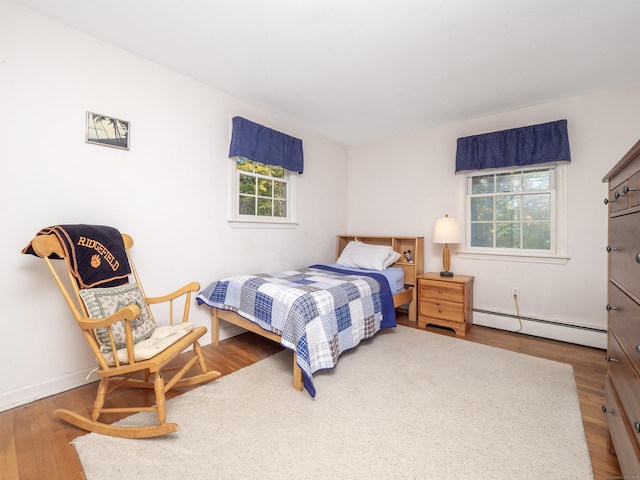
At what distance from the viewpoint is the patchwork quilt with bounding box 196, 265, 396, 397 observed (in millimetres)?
2020

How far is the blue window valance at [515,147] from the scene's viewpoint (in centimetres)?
289

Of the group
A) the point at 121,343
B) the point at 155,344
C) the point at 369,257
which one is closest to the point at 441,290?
the point at 369,257

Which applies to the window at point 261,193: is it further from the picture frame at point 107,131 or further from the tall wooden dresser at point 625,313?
the tall wooden dresser at point 625,313

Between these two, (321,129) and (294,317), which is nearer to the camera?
(294,317)

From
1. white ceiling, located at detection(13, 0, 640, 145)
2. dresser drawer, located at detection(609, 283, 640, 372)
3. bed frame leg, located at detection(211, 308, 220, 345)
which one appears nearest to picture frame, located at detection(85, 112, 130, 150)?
white ceiling, located at detection(13, 0, 640, 145)

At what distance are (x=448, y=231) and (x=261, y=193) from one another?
2.21 metres

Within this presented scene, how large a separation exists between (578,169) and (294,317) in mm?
3168

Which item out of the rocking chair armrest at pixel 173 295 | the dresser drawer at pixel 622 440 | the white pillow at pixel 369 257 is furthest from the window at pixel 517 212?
the rocking chair armrest at pixel 173 295

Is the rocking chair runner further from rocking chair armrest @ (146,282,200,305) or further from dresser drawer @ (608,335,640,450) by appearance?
dresser drawer @ (608,335,640,450)

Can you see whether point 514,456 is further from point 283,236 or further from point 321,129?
point 321,129

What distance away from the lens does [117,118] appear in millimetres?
2219

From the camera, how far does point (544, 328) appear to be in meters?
3.05

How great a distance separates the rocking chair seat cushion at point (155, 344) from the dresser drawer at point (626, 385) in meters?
2.09

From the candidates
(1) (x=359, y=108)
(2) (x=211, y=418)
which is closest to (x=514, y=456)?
(2) (x=211, y=418)
